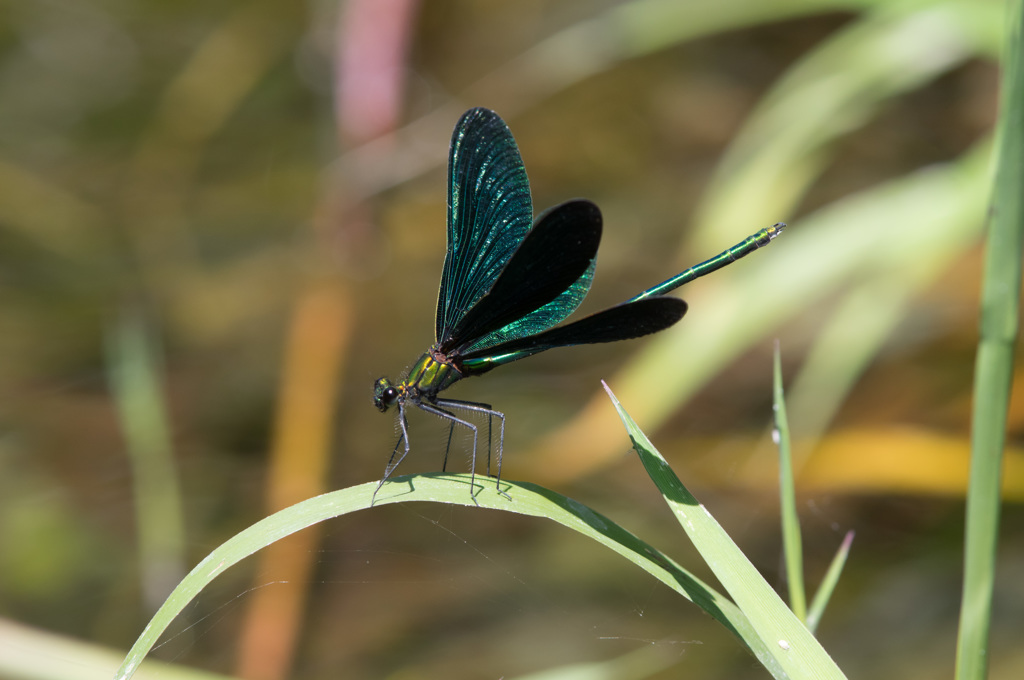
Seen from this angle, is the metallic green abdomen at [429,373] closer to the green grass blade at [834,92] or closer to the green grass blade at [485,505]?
the green grass blade at [485,505]

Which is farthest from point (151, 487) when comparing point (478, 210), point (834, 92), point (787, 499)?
point (834, 92)

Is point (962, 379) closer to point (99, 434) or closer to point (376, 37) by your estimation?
point (376, 37)

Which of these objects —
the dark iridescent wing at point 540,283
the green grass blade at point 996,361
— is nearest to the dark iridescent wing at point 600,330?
the dark iridescent wing at point 540,283

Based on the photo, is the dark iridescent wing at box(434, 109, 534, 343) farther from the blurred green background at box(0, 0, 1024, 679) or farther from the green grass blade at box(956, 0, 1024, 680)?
the green grass blade at box(956, 0, 1024, 680)

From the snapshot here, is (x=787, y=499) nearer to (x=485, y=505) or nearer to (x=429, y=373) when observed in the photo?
(x=485, y=505)

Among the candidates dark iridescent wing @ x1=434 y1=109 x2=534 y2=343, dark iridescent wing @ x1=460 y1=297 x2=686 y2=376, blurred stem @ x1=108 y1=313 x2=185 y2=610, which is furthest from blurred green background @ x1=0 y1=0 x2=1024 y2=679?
dark iridescent wing @ x1=434 y1=109 x2=534 y2=343

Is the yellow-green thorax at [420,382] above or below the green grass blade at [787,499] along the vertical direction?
above

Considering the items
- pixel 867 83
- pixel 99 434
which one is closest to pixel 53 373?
pixel 99 434
